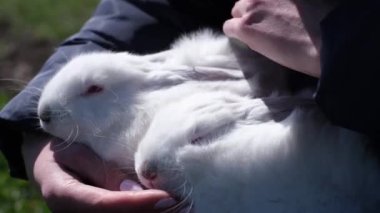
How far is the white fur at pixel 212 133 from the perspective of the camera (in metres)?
1.60

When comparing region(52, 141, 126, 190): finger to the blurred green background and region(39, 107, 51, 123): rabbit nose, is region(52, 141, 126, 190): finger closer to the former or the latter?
region(39, 107, 51, 123): rabbit nose

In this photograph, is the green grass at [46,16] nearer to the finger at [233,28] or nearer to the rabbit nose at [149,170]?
the finger at [233,28]

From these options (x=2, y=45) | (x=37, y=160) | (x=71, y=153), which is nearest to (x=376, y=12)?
(x=71, y=153)

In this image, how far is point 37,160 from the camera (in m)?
2.04

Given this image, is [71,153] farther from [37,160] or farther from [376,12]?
[376,12]

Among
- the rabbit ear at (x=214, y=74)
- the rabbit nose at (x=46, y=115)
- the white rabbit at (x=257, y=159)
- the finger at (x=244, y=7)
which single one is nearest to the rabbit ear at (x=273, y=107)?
the white rabbit at (x=257, y=159)

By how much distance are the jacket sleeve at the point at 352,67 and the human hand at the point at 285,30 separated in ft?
0.31

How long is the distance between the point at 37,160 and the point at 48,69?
0.24 meters

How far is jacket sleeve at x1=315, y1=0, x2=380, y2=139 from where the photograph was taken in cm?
154

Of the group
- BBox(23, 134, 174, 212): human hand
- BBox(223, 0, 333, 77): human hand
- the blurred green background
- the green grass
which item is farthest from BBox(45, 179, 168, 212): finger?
the green grass

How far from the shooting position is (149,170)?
5.52 ft

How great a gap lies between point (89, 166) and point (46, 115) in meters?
0.13

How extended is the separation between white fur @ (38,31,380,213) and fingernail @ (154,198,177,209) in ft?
0.05

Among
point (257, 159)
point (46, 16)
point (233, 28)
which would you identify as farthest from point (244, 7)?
point (46, 16)
